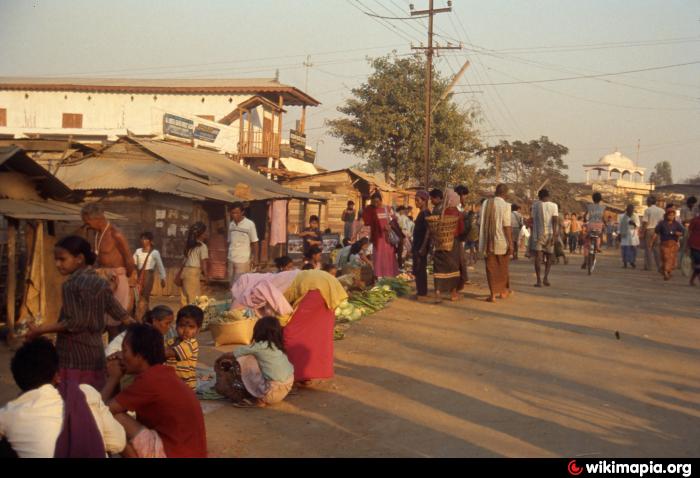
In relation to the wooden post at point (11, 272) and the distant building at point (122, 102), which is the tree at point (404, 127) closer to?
the distant building at point (122, 102)

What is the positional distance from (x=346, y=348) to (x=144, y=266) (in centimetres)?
400

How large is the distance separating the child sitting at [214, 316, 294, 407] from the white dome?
90412 mm

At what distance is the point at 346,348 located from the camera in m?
9.91

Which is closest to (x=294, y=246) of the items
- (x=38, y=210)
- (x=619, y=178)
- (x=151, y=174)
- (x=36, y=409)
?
(x=151, y=174)

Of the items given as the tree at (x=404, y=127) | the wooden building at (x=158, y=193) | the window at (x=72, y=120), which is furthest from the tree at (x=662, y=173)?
the wooden building at (x=158, y=193)

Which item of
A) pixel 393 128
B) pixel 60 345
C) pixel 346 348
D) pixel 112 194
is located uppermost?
pixel 393 128

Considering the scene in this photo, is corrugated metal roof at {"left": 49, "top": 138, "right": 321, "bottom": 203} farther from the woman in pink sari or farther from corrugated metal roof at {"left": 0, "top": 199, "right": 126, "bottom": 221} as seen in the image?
corrugated metal roof at {"left": 0, "top": 199, "right": 126, "bottom": 221}

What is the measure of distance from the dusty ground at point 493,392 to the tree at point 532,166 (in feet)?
170

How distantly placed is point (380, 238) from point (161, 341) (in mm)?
10972

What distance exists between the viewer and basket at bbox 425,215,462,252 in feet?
44.6

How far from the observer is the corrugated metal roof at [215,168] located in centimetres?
1870

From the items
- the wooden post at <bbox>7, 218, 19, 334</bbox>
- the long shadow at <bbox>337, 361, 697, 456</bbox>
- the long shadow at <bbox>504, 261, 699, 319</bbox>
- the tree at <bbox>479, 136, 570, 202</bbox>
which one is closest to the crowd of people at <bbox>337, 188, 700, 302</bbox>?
the long shadow at <bbox>504, 261, 699, 319</bbox>

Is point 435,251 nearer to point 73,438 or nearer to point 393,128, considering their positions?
point 73,438
